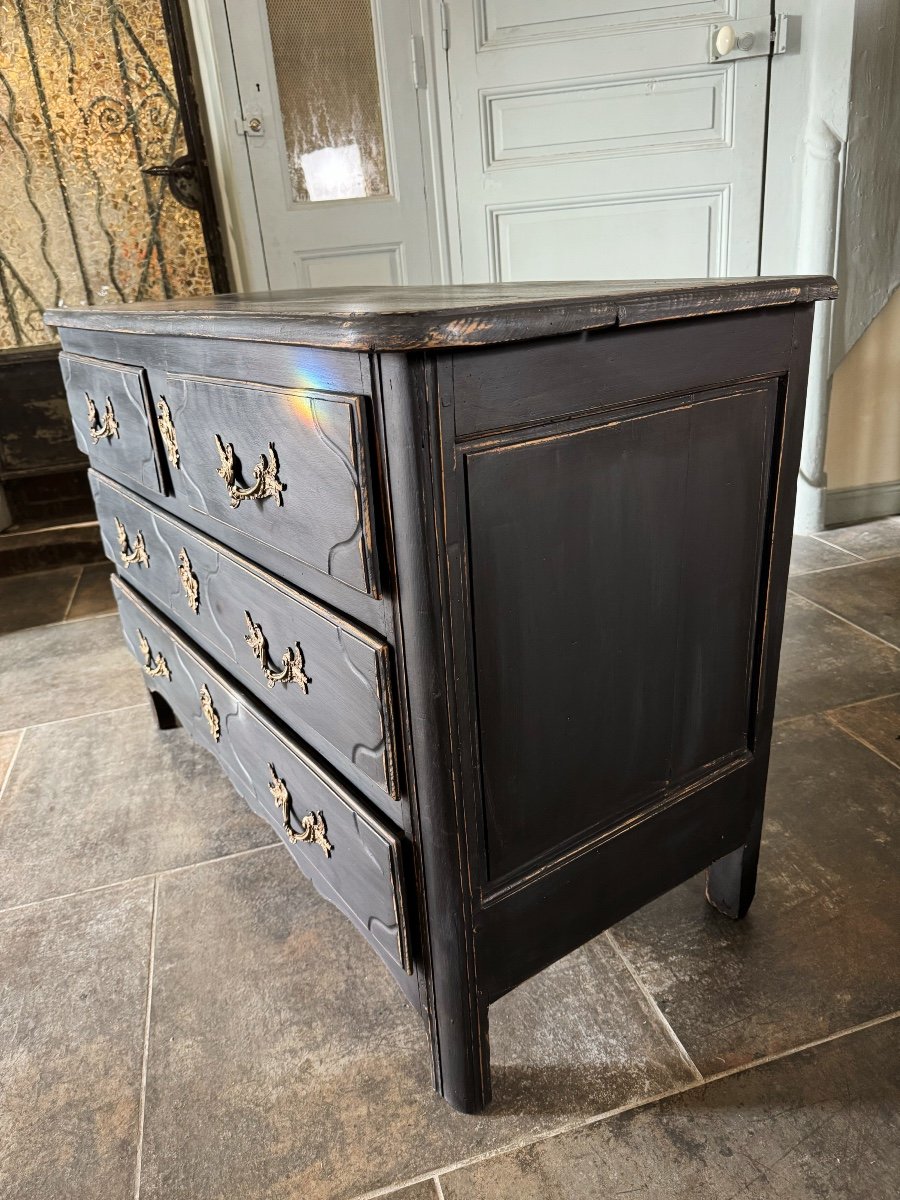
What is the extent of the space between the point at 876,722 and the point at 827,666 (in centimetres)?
28

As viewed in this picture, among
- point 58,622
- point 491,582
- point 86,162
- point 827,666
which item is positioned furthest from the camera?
point 86,162

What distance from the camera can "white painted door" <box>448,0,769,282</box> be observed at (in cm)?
268

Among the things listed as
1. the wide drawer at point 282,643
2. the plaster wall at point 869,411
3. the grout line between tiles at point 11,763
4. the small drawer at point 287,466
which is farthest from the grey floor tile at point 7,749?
the plaster wall at point 869,411

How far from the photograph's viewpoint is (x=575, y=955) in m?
1.26

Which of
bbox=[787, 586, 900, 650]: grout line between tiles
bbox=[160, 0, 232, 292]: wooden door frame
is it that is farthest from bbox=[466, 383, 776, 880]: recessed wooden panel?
bbox=[160, 0, 232, 292]: wooden door frame

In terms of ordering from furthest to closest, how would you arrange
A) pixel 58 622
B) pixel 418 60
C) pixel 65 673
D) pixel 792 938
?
1. pixel 418 60
2. pixel 58 622
3. pixel 65 673
4. pixel 792 938

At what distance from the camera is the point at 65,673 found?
7.88 feet

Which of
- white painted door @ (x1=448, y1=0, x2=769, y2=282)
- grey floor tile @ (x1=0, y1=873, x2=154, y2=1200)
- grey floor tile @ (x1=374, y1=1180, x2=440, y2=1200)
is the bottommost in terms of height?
grey floor tile @ (x1=0, y1=873, x2=154, y2=1200)

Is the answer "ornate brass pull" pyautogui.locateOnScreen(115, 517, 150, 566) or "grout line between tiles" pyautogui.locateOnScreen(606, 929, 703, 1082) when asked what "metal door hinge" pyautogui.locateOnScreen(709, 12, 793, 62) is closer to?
"ornate brass pull" pyautogui.locateOnScreen(115, 517, 150, 566)

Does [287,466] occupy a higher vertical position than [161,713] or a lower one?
higher

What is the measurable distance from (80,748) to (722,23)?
2843 millimetres

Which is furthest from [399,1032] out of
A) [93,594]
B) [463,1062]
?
[93,594]

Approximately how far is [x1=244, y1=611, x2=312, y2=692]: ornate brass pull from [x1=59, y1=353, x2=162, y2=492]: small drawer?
344 mm

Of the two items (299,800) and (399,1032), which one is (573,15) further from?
(399,1032)
